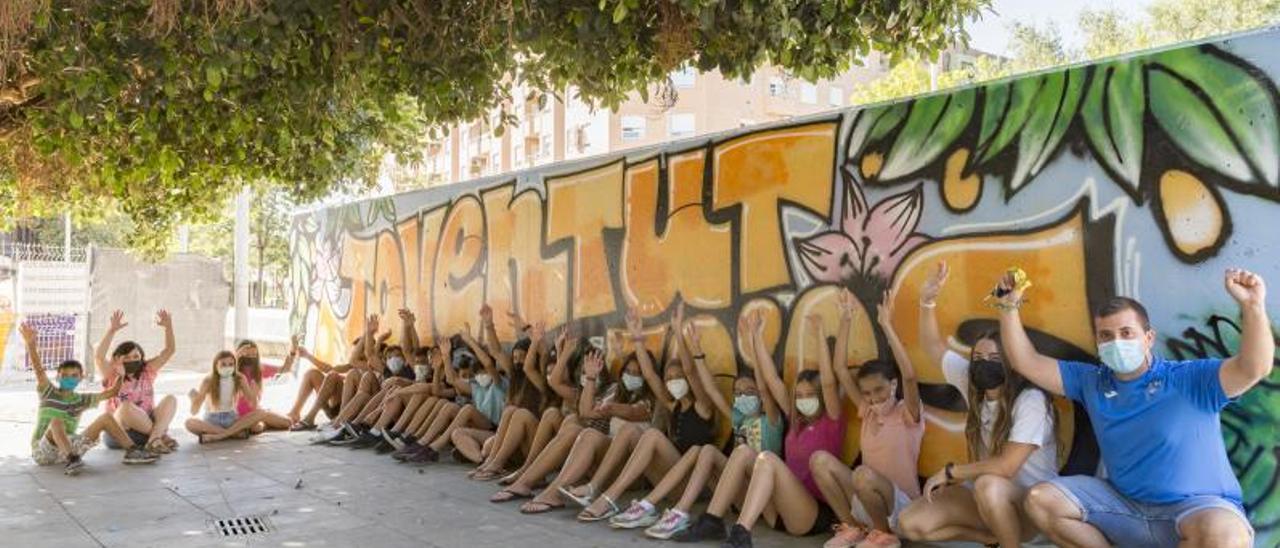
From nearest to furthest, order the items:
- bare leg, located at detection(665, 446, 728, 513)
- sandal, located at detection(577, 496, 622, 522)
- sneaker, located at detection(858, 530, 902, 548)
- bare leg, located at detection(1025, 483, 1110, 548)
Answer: bare leg, located at detection(1025, 483, 1110, 548)
sneaker, located at detection(858, 530, 902, 548)
bare leg, located at detection(665, 446, 728, 513)
sandal, located at detection(577, 496, 622, 522)

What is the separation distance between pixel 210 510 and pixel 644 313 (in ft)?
12.4

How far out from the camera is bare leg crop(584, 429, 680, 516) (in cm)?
655

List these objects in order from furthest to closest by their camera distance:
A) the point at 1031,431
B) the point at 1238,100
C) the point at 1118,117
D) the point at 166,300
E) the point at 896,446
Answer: the point at 166,300 → the point at 896,446 → the point at 1118,117 → the point at 1031,431 → the point at 1238,100

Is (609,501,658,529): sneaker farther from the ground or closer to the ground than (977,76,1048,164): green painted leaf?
closer to the ground

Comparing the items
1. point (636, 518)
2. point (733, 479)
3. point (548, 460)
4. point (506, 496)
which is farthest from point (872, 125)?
point (506, 496)

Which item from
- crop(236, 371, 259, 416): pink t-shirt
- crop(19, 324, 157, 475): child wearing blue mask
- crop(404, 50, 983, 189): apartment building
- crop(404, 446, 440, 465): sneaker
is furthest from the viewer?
crop(404, 50, 983, 189): apartment building

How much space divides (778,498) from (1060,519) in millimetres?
1902

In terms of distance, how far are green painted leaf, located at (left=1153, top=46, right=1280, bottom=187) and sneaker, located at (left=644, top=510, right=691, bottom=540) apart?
3584 mm

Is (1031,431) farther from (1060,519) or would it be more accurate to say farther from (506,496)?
(506,496)

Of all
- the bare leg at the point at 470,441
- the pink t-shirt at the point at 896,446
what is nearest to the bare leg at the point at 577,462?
the bare leg at the point at 470,441

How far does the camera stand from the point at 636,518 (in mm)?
6316

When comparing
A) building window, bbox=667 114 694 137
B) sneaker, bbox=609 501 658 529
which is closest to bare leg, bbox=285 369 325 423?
sneaker, bbox=609 501 658 529

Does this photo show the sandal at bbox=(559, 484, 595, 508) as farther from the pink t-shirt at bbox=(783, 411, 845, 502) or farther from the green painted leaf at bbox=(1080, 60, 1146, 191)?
the green painted leaf at bbox=(1080, 60, 1146, 191)

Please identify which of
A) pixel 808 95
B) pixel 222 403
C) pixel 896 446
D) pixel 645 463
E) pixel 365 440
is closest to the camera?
pixel 896 446
